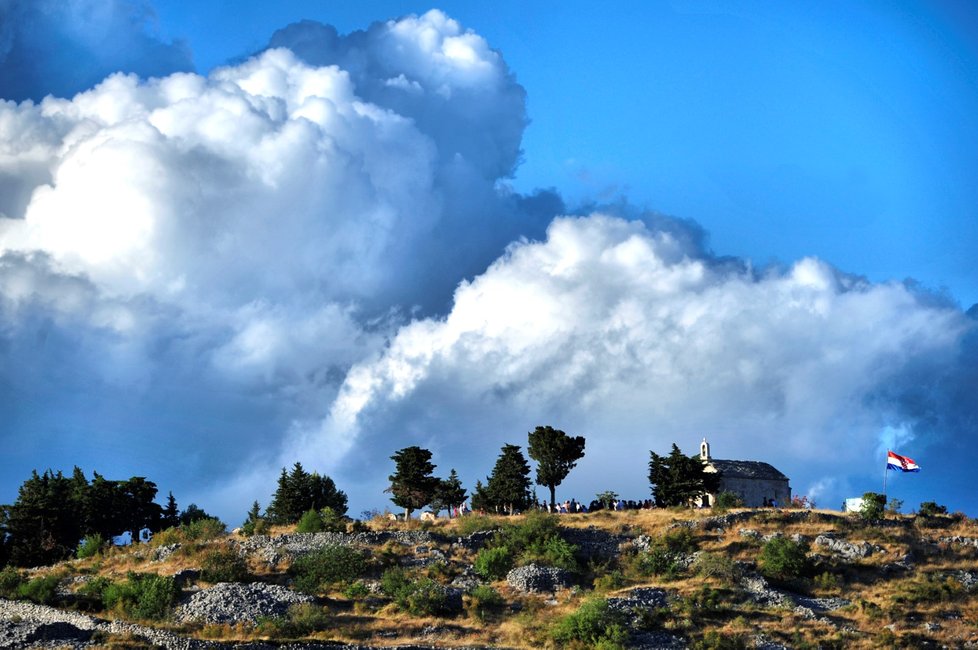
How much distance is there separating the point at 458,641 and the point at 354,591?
8.97 m

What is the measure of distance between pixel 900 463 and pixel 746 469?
13.3 m

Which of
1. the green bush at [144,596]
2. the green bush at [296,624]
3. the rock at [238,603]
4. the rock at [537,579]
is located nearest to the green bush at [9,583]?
the green bush at [144,596]

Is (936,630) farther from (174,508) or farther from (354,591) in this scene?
(174,508)

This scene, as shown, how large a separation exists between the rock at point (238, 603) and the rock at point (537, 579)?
1157 centimetres

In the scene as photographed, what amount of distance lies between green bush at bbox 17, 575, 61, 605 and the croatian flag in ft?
185

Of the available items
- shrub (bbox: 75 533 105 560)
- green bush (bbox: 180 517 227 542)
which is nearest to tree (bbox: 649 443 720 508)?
green bush (bbox: 180 517 227 542)

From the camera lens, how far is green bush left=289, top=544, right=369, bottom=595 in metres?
62.2

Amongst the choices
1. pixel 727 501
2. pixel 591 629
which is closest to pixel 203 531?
pixel 591 629

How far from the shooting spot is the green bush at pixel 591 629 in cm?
5312

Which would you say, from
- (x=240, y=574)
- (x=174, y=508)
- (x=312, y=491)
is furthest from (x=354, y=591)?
(x=174, y=508)

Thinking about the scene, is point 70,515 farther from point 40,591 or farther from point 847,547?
point 847,547

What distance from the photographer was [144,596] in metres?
56.8

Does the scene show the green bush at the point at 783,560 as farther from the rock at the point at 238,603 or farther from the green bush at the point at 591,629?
the rock at the point at 238,603

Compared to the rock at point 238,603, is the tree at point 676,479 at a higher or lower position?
higher
